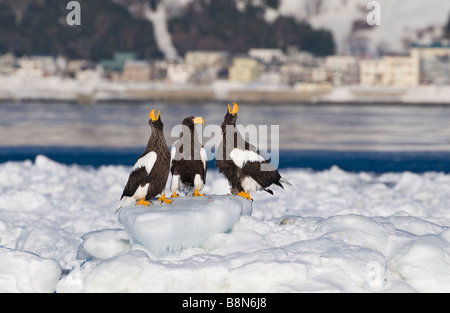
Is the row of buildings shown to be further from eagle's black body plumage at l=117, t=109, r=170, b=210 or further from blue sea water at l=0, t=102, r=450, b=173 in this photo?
eagle's black body plumage at l=117, t=109, r=170, b=210

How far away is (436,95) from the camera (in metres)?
87.6

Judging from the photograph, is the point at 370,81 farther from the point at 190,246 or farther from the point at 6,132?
the point at 190,246

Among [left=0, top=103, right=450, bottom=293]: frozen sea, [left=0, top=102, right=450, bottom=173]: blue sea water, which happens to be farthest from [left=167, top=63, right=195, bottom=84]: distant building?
[left=0, top=103, right=450, bottom=293]: frozen sea

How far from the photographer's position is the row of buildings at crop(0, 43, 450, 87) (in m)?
97.7

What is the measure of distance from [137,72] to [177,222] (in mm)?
96415

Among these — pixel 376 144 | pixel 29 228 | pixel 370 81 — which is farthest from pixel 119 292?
pixel 370 81

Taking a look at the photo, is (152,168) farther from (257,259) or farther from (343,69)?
(343,69)

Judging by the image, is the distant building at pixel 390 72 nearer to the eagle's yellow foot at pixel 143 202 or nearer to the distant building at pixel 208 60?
the distant building at pixel 208 60

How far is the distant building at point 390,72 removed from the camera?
313ft

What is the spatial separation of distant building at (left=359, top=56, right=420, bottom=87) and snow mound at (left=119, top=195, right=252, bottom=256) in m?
90.0

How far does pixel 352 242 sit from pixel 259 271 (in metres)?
1.13

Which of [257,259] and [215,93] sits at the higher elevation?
[257,259]

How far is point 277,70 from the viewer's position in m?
105

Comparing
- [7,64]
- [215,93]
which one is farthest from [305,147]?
[7,64]
